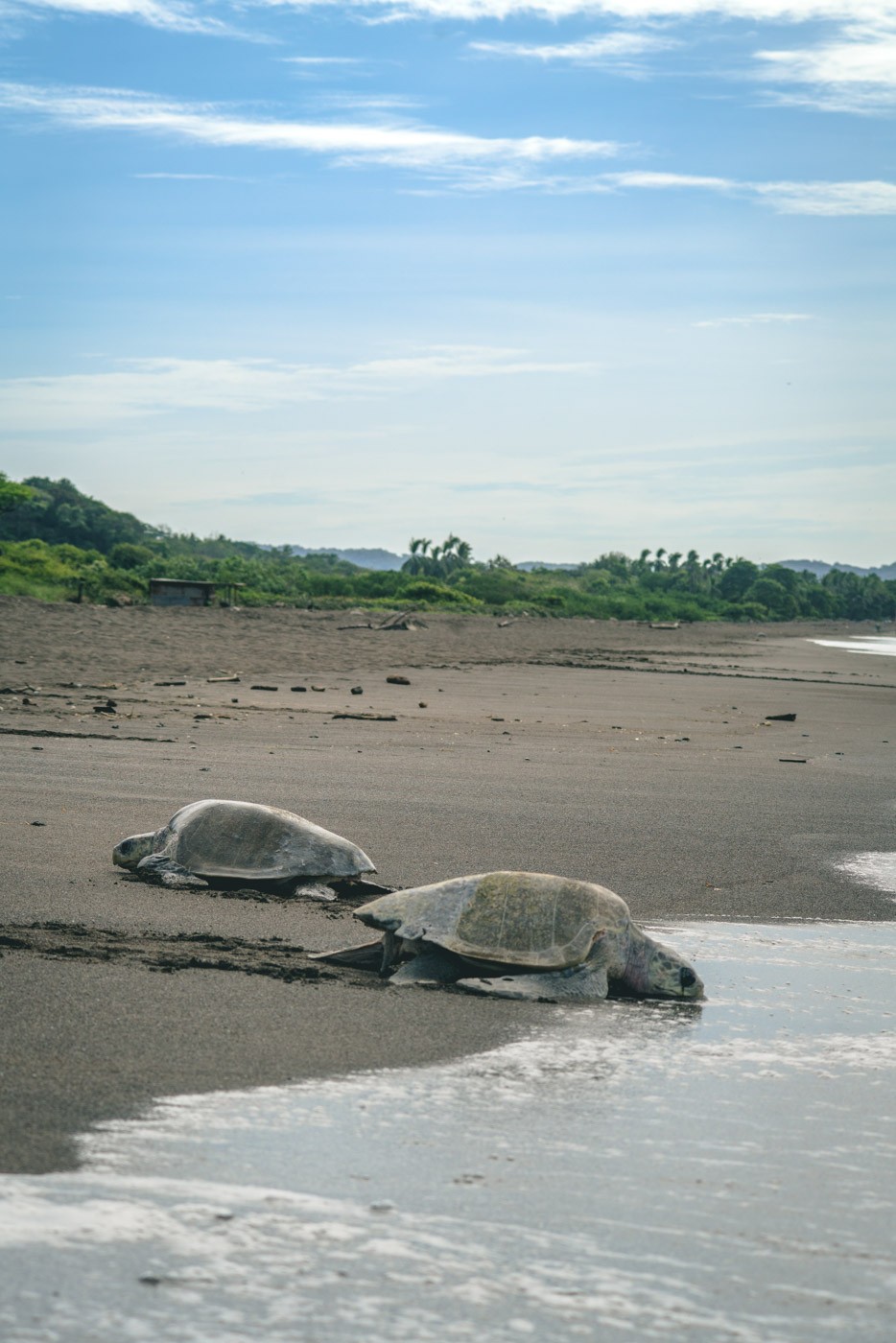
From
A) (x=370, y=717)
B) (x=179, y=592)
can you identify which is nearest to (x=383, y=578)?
(x=179, y=592)

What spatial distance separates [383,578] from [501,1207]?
6448 cm

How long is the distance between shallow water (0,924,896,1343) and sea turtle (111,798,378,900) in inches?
79.5

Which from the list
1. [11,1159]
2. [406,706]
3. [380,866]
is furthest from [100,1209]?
[406,706]

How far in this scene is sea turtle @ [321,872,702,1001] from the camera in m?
4.80

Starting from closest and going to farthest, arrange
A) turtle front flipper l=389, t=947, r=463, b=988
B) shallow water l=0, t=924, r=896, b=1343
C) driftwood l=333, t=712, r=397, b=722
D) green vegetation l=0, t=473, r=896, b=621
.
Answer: shallow water l=0, t=924, r=896, b=1343
turtle front flipper l=389, t=947, r=463, b=988
driftwood l=333, t=712, r=397, b=722
green vegetation l=0, t=473, r=896, b=621

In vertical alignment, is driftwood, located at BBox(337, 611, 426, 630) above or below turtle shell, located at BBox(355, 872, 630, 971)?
above

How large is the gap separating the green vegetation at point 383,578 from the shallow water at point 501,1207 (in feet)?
107

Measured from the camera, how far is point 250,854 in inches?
245

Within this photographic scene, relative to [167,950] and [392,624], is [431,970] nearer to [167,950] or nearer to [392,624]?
[167,950]

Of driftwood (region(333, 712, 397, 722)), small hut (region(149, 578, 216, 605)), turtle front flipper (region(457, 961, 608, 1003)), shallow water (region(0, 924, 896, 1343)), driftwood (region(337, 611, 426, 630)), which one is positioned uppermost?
small hut (region(149, 578, 216, 605))

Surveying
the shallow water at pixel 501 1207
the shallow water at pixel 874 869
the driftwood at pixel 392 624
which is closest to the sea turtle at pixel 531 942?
the shallow water at pixel 501 1207

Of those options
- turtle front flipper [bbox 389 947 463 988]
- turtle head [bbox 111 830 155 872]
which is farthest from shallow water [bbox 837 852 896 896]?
turtle head [bbox 111 830 155 872]

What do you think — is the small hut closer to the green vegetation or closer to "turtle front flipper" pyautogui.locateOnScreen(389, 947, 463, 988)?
the green vegetation

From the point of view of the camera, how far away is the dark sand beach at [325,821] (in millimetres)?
4160
